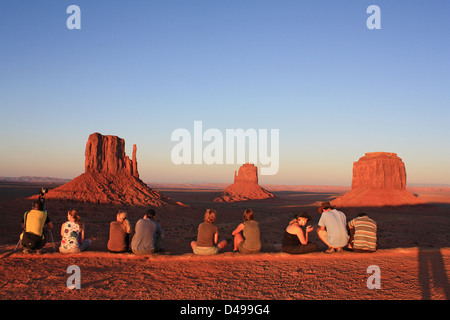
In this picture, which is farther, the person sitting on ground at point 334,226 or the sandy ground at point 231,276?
the person sitting on ground at point 334,226

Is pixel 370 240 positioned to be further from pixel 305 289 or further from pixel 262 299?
pixel 262 299

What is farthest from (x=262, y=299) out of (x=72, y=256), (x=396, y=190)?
(x=396, y=190)

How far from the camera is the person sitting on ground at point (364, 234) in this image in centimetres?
905

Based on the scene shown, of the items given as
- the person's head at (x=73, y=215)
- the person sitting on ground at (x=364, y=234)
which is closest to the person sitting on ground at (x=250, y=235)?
the person sitting on ground at (x=364, y=234)

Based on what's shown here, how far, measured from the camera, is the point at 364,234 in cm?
922

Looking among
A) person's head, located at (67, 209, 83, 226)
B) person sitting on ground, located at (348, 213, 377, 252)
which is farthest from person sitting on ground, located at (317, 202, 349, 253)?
person's head, located at (67, 209, 83, 226)

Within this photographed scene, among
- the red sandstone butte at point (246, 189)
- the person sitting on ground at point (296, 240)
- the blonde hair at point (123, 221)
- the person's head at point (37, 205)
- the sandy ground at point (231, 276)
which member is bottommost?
the red sandstone butte at point (246, 189)

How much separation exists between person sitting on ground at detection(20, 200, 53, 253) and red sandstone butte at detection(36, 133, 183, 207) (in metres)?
35.2

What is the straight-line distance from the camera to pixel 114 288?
20.6ft

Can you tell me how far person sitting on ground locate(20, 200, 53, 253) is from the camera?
Result: 8.88m

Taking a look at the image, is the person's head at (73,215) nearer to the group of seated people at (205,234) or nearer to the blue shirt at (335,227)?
the group of seated people at (205,234)

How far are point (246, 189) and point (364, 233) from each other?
94.8 m

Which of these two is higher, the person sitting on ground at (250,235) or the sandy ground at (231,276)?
the person sitting on ground at (250,235)

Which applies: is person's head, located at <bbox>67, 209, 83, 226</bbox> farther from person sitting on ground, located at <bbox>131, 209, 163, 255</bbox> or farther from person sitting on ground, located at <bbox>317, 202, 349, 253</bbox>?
person sitting on ground, located at <bbox>317, 202, 349, 253</bbox>
